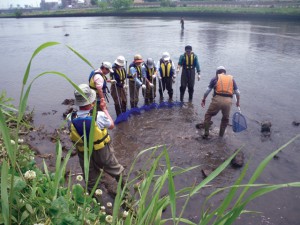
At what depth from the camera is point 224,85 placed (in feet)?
21.6

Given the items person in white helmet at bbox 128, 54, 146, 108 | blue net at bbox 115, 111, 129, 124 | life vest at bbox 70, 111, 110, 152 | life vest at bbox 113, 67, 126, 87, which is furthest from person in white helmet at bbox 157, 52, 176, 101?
life vest at bbox 70, 111, 110, 152

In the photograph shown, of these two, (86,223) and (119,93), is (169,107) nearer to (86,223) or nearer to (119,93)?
(119,93)

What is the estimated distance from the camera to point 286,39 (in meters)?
24.3

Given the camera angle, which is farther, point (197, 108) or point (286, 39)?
point (286, 39)

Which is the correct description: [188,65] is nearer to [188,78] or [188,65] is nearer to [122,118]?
[188,78]

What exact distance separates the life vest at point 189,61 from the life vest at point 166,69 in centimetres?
51

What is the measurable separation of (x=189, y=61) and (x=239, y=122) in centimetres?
312

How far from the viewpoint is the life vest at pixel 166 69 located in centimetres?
914

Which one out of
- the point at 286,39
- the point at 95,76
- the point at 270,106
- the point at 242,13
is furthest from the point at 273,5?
the point at 95,76

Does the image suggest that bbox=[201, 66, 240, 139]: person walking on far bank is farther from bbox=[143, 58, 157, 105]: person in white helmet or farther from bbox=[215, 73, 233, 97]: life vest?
bbox=[143, 58, 157, 105]: person in white helmet

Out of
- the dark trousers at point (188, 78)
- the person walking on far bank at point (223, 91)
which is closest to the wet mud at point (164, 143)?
the person walking on far bank at point (223, 91)

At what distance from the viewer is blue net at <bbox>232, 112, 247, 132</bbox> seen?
688 cm

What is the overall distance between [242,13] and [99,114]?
→ 2124 inches

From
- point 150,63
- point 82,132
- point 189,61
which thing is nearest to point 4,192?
point 82,132
